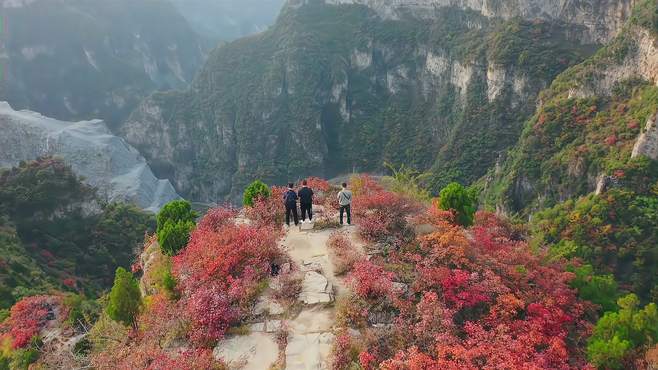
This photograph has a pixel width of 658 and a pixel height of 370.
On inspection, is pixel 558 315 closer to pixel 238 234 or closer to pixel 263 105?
pixel 238 234

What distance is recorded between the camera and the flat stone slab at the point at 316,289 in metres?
12.1

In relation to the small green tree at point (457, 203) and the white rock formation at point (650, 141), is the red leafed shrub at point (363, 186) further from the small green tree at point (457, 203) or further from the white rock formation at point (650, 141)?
the white rock formation at point (650, 141)

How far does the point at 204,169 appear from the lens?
104562 mm

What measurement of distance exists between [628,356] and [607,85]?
4113 cm

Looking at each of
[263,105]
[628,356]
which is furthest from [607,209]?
[263,105]

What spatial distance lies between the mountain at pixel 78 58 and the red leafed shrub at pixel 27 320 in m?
112

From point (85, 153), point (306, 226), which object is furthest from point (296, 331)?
point (85, 153)

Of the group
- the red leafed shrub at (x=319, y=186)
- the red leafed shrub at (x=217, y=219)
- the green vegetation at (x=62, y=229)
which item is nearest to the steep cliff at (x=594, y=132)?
the red leafed shrub at (x=319, y=186)

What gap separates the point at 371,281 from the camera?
11.7 m

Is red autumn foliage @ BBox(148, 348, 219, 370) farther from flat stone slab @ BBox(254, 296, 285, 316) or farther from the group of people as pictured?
the group of people

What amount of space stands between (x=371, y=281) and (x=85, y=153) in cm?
8578

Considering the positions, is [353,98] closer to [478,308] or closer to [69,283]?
[69,283]

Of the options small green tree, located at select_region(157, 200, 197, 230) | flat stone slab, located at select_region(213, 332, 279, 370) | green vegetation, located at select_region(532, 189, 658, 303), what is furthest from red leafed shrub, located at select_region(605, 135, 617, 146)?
flat stone slab, located at select_region(213, 332, 279, 370)

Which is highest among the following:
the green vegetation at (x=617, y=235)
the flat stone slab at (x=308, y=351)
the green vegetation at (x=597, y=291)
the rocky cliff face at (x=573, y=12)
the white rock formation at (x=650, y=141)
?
the rocky cliff face at (x=573, y=12)
